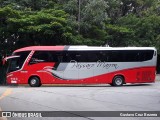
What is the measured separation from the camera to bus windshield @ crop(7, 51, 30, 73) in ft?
89.2

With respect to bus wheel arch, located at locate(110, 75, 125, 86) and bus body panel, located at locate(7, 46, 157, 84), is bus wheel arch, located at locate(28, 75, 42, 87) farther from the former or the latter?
bus wheel arch, located at locate(110, 75, 125, 86)

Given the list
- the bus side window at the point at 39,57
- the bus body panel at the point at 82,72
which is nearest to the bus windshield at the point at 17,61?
the bus body panel at the point at 82,72

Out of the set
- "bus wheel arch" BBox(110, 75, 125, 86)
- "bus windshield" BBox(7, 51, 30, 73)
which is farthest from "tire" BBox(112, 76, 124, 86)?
"bus windshield" BBox(7, 51, 30, 73)

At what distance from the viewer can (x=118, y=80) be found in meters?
28.3

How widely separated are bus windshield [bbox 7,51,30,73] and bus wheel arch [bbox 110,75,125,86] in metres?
6.95

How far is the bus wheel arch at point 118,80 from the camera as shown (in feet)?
92.7

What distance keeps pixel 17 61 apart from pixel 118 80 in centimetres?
789

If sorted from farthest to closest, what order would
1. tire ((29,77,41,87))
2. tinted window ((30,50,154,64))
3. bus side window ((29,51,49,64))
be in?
tire ((29,77,41,87)), tinted window ((30,50,154,64)), bus side window ((29,51,49,64))

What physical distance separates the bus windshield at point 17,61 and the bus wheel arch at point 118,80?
6.95 m

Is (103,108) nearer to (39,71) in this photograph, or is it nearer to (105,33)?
(39,71)

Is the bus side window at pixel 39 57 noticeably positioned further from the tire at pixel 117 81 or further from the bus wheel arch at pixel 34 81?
the tire at pixel 117 81

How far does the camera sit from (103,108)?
1258cm

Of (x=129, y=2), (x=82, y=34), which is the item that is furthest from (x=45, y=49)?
(x=129, y=2)

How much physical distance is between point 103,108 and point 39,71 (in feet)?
50.9
